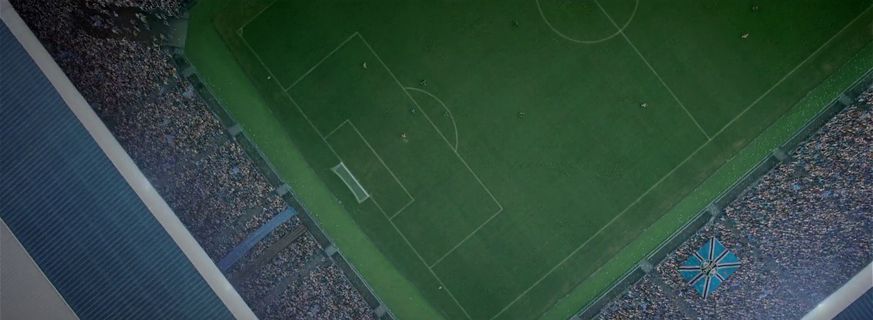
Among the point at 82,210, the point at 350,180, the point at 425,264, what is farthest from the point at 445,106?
the point at 82,210

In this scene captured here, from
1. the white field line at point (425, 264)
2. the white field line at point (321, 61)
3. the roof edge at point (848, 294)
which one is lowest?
the roof edge at point (848, 294)

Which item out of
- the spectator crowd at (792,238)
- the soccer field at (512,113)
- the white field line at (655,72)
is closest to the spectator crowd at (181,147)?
the soccer field at (512,113)

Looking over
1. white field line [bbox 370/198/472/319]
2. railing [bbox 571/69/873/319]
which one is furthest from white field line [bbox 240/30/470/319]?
railing [bbox 571/69/873/319]

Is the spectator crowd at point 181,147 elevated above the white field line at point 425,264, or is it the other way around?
the spectator crowd at point 181,147

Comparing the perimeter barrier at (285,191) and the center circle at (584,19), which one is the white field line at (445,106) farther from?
the perimeter barrier at (285,191)

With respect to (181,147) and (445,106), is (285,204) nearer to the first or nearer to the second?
(181,147)

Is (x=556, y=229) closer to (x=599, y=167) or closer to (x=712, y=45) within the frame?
→ (x=599, y=167)
